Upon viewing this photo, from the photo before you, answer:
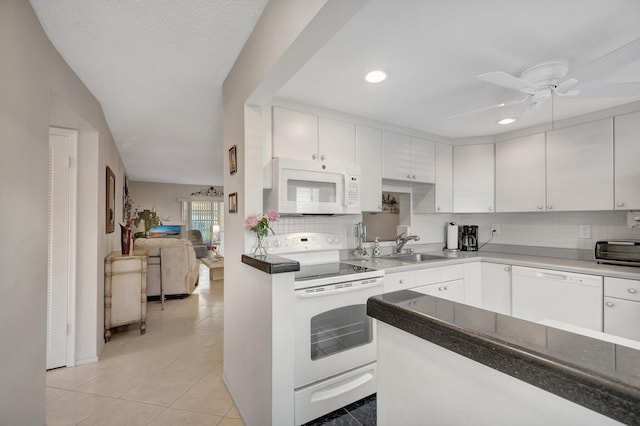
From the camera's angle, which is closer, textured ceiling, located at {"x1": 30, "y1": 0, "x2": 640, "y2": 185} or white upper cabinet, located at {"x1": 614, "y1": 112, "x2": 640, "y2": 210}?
textured ceiling, located at {"x1": 30, "y1": 0, "x2": 640, "y2": 185}

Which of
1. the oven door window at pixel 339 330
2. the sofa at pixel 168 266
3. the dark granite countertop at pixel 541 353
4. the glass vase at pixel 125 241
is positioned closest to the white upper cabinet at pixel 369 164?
the oven door window at pixel 339 330

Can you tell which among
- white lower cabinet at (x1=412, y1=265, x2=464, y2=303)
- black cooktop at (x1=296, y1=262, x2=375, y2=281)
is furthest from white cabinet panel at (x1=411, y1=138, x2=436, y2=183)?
black cooktop at (x1=296, y1=262, x2=375, y2=281)

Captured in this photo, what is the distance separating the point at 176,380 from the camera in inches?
95.3

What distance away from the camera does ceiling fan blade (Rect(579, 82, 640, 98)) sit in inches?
64.1

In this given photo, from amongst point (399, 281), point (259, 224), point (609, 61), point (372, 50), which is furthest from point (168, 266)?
point (609, 61)

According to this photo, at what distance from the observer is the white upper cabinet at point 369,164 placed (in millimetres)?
2863

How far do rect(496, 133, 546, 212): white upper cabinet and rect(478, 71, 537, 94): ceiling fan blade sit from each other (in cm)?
156

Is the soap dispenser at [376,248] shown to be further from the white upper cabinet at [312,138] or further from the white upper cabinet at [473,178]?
the white upper cabinet at [473,178]

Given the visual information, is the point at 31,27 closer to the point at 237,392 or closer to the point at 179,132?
the point at 179,132

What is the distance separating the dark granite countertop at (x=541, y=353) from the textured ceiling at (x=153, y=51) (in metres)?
1.62

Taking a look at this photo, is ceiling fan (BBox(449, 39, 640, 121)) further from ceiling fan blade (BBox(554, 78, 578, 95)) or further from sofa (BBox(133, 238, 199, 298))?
sofa (BBox(133, 238, 199, 298))

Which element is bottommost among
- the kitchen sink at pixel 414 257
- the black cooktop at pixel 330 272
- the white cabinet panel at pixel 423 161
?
the kitchen sink at pixel 414 257

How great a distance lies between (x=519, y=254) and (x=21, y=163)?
13.9 ft

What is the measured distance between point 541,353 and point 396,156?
277cm
